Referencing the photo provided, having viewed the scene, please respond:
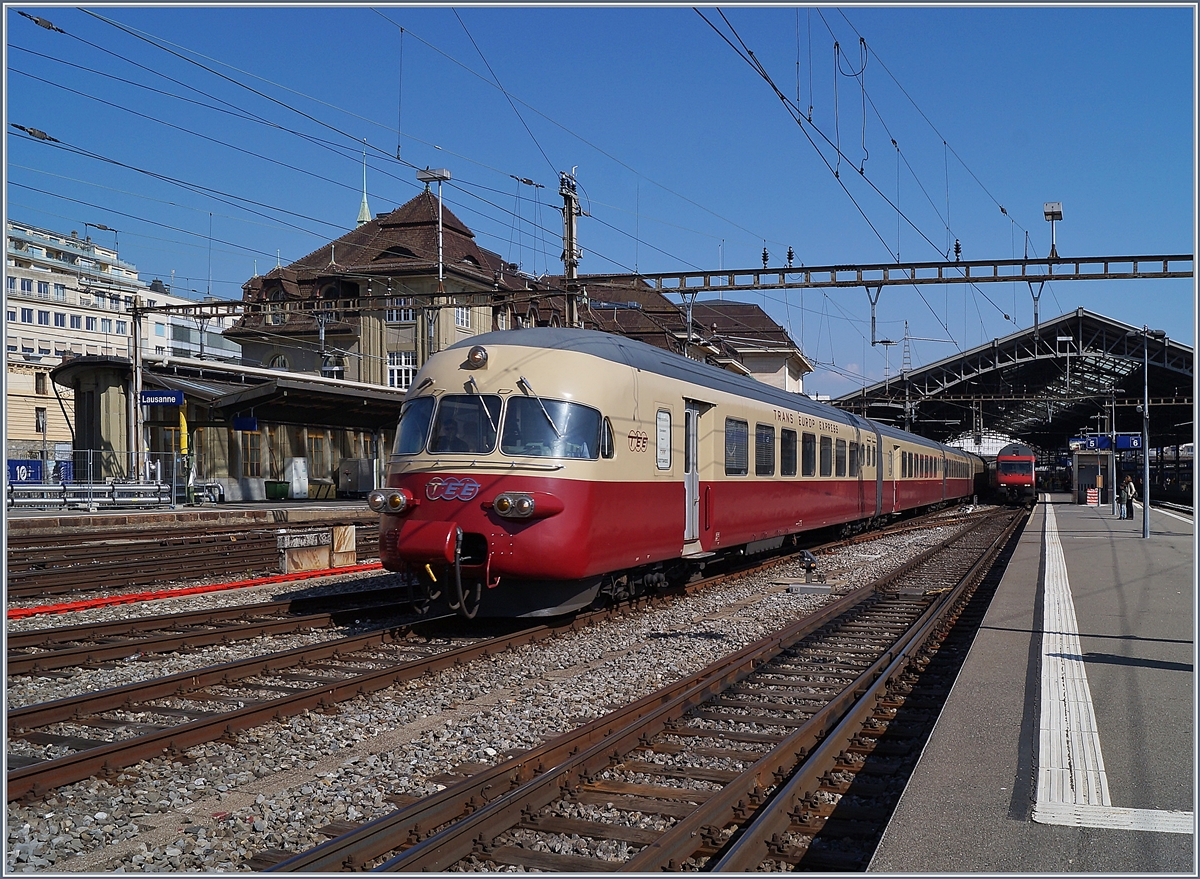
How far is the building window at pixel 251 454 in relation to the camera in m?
33.1

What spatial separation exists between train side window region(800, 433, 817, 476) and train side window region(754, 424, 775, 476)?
211 centimetres

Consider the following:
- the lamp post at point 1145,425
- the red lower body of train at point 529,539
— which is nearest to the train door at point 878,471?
the lamp post at point 1145,425

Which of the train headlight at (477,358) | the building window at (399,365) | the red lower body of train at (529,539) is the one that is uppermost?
the building window at (399,365)

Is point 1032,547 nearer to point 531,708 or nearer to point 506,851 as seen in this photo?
point 531,708

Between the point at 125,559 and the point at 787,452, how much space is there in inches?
448

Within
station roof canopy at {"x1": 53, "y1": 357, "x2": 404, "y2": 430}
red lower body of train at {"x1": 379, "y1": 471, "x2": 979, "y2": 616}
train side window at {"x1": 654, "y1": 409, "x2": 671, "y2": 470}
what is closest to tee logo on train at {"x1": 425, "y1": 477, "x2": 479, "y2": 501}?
red lower body of train at {"x1": 379, "y1": 471, "x2": 979, "y2": 616}

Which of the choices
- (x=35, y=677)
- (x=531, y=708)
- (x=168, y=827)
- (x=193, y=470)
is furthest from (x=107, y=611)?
(x=193, y=470)

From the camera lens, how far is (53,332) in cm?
7612

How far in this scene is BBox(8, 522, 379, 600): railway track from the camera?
571 inches

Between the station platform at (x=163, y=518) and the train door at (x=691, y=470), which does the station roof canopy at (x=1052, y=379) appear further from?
the train door at (x=691, y=470)

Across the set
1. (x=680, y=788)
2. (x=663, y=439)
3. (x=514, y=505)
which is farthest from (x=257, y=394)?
(x=680, y=788)

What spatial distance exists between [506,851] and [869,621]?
809 centimetres

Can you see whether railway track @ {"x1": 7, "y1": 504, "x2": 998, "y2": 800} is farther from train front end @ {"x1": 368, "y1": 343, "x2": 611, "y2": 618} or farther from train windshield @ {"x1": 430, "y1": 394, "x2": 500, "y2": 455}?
train windshield @ {"x1": 430, "y1": 394, "x2": 500, "y2": 455}

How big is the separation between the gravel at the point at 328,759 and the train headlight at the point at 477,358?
3.01m
